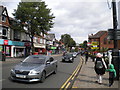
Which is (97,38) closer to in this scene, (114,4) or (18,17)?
(18,17)

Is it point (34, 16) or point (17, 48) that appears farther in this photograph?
point (17, 48)

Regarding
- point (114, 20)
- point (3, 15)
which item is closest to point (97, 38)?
point (3, 15)

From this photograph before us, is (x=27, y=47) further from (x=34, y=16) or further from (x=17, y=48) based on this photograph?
(x=34, y=16)

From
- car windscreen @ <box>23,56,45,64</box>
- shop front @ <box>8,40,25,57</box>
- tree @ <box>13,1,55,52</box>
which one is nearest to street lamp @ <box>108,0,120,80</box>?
car windscreen @ <box>23,56,45,64</box>

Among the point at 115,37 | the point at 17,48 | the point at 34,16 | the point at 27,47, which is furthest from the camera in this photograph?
the point at 27,47

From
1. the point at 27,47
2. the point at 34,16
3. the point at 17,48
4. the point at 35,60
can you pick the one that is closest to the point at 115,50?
the point at 35,60

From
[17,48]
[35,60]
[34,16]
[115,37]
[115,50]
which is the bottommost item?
[35,60]

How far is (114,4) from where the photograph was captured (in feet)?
26.1

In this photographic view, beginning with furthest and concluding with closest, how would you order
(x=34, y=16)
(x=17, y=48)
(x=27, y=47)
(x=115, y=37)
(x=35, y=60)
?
(x=27, y=47) → (x=17, y=48) → (x=34, y=16) → (x=35, y=60) → (x=115, y=37)

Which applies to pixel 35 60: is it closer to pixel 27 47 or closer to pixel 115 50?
pixel 115 50

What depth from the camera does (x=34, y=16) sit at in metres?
30.6

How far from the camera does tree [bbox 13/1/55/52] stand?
3008 cm

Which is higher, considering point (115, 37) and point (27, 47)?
point (27, 47)

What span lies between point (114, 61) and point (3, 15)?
89.1ft
